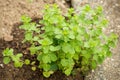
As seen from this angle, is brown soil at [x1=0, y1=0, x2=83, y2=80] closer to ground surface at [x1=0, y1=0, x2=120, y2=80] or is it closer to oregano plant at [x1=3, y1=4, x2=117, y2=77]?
ground surface at [x1=0, y1=0, x2=120, y2=80]

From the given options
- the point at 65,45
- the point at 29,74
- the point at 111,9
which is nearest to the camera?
the point at 65,45

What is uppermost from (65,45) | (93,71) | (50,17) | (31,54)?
(50,17)

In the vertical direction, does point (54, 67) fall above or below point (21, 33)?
below

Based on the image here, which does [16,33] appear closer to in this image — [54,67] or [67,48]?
[54,67]

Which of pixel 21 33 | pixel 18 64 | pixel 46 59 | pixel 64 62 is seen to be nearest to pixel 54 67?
pixel 64 62

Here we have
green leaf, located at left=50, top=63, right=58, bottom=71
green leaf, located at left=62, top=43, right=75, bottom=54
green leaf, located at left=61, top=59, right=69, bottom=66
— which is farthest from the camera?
green leaf, located at left=50, top=63, right=58, bottom=71

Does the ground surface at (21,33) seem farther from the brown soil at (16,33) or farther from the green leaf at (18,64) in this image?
the green leaf at (18,64)

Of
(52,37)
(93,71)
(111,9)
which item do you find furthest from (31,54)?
(111,9)

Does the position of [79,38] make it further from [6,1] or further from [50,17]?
[6,1]

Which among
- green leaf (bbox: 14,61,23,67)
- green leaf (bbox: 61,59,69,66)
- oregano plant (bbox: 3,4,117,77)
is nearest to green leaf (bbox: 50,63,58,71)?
oregano plant (bbox: 3,4,117,77)
